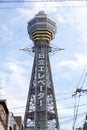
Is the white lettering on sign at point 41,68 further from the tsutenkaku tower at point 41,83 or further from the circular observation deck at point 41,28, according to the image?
the circular observation deck at point 41,28

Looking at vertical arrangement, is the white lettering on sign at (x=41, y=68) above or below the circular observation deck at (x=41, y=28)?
below

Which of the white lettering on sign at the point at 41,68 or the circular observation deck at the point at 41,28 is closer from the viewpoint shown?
the white lettering on sign at the point at 41,68

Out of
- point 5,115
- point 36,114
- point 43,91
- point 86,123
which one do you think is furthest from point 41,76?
point 5,115

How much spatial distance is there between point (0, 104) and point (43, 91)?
12545 cm

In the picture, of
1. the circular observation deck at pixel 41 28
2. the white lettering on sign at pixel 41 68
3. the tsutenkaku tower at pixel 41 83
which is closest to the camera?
the tsutenkaku tower at pixel 41 83

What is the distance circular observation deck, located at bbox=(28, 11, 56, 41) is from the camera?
193 m

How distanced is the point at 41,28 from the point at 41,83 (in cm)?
2898

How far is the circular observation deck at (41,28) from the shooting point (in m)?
193

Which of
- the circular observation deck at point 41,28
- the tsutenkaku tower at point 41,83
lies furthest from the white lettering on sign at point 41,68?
the circular observation deck at point 41,28

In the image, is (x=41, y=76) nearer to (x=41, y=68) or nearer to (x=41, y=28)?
(x=41, y=68)

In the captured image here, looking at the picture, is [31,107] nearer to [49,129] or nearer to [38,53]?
[49,129]

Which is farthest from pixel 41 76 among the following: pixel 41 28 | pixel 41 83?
pixel 41 28

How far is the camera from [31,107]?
177 m

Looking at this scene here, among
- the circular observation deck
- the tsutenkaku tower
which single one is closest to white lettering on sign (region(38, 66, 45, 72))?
the tsutenkaku tower
